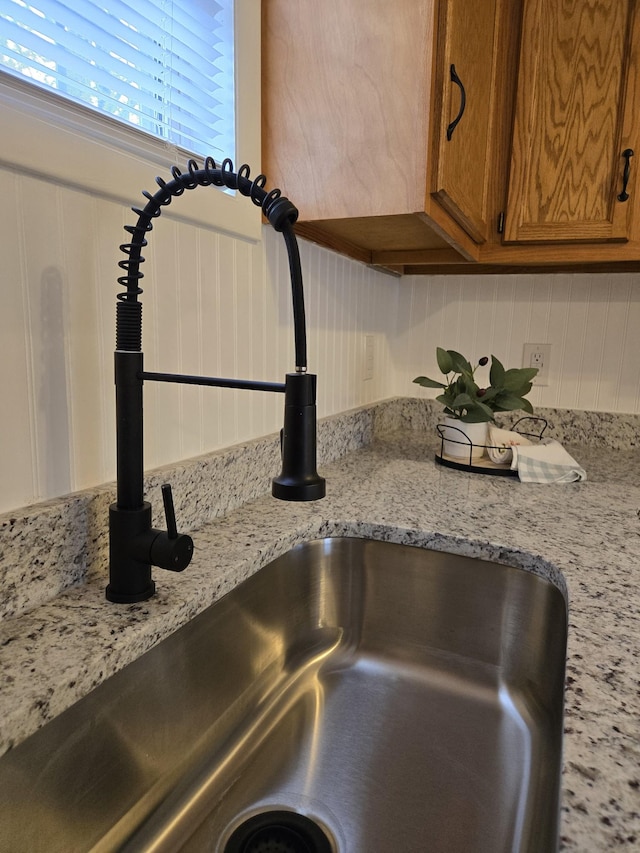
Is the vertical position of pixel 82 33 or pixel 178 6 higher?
pixel 178 6

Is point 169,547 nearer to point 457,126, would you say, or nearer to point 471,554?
point 471,554

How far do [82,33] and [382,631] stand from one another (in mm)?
918

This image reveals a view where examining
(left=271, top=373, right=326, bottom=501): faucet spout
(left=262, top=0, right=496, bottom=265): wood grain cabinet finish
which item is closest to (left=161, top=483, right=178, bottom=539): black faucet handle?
(left=271, top=373, right=326, bottom=501): faucet spout

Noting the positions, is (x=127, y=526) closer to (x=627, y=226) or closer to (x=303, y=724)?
(x=303, y=724)

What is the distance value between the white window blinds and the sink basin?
0.63m

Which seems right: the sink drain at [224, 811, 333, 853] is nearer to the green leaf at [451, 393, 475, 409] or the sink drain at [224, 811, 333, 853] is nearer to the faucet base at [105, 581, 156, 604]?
the faucet base at [105, 581, 156, 604]

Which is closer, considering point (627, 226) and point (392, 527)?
point (392, 527)

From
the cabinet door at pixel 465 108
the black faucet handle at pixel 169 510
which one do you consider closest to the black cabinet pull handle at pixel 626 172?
the cabinet door at pixel 465 108

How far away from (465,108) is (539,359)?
79cm

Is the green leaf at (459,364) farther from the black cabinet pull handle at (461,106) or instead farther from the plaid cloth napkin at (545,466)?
the black cabinet pull handle at (461,106)

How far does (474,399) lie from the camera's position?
1203mm

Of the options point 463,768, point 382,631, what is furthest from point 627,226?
point 463,768

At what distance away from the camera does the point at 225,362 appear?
88cm

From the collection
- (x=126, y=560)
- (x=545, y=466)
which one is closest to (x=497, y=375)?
(x=545, y=466)
